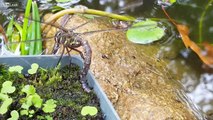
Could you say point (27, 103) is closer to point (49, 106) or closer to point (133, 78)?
point (49, 106)

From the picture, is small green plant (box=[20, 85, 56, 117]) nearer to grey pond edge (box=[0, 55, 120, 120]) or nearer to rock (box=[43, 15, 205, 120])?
grey pond edge (box=[0, 55, 120, 120])

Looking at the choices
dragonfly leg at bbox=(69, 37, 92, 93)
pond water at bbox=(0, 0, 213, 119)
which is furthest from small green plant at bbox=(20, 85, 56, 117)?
pond water at bbox=(0, 0, 213, 119)

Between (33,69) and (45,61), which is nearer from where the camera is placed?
(33,69)

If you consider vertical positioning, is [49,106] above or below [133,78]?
above

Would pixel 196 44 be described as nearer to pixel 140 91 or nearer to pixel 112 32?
pixel 112 32

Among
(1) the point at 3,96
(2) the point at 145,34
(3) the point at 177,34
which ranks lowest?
(3) the point at 177,34

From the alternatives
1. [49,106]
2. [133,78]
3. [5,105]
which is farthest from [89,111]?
[133,78]

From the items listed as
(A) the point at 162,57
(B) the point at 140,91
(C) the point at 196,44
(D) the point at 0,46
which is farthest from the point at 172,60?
(D) the point at 0,46
